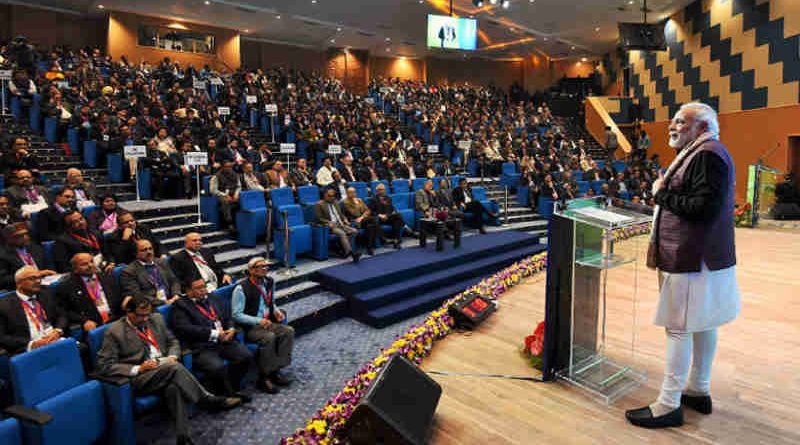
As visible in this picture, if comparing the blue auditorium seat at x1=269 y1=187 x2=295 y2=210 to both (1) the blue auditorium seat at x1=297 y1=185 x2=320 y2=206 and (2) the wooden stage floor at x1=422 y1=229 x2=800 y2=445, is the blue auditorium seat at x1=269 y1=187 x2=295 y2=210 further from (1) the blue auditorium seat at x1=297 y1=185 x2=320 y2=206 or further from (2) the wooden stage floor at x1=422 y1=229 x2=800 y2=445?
(2) the wooden stage floor at x1=422 y1=229 x2=800 y2=445

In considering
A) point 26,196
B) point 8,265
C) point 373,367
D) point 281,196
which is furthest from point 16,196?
point 373,367

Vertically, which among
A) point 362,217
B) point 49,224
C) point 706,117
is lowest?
point 362,217

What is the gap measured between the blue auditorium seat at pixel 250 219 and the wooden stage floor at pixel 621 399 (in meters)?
3.54

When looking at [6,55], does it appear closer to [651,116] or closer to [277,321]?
[277,321]

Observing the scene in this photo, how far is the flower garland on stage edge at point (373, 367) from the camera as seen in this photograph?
7.85 ft

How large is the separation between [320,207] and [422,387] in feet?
14.8

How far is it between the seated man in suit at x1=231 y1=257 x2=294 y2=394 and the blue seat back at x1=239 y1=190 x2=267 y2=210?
2.44 m

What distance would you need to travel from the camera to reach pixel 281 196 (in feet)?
22.3

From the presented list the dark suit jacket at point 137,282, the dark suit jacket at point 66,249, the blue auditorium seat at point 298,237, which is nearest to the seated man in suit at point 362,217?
the blue auditorium seat at point 298,237

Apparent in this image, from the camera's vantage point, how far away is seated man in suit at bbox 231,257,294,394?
3906mm

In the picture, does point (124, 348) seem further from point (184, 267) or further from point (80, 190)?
point (80, 190)

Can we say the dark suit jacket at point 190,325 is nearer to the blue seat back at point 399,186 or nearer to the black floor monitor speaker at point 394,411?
the black floor monitor speaker at point 394,411

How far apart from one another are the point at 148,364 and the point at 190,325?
49cm

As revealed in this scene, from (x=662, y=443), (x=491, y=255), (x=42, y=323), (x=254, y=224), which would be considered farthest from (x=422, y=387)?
(x=491, y=255)
